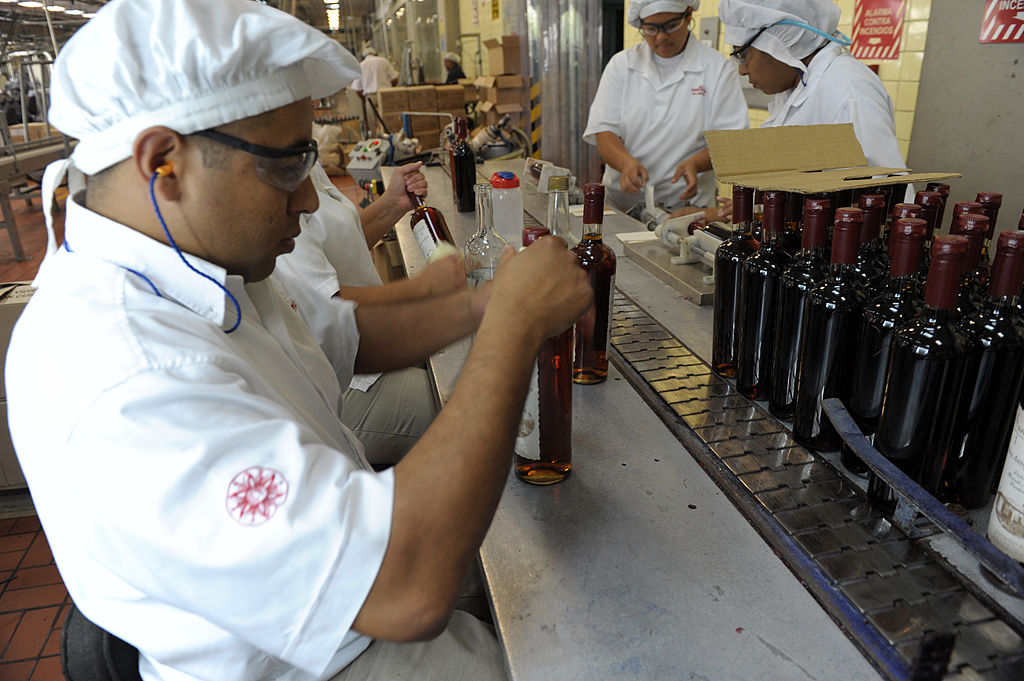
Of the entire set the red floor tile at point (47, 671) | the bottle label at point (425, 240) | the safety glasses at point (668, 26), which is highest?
the safety glasses at point (668, 26)

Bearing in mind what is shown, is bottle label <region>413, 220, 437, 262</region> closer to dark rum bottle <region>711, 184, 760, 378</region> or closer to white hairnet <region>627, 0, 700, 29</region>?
dark rum bottle <region>711, 184, 760, 378</region>

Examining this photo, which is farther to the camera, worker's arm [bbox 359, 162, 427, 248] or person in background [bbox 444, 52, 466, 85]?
person in background [bbox 444, 52, 466, 85]

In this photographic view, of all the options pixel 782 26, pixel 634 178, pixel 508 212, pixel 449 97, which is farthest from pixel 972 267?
pixel 449 97

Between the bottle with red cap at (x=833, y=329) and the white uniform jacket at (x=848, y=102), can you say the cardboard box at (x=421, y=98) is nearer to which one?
the white uniform jacket at (x=848, y=102)

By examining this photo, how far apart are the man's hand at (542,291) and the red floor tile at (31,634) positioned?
7.08 feet

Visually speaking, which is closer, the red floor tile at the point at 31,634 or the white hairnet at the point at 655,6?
the red floor tile at the point at 31,634

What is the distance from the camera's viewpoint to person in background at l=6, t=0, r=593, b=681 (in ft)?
2.16

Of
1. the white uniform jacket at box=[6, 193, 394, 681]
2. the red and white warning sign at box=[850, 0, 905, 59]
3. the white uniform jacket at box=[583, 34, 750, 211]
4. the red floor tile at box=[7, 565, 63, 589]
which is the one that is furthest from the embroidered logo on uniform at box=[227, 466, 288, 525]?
the red and white warning sign at box=[850, 0, 905, 59]

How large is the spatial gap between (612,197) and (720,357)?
239 centimetres

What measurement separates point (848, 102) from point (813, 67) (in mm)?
260

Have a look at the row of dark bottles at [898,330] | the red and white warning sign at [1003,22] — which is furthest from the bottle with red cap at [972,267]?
the red and white warning sign at [1003,22]

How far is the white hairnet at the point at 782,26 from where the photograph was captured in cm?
228

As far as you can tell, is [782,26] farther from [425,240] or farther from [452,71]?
[452,71]

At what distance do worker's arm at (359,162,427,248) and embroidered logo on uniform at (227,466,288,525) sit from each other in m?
1.92
